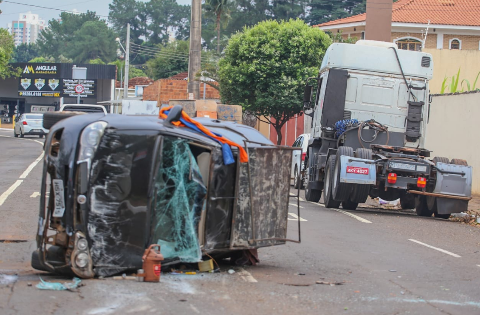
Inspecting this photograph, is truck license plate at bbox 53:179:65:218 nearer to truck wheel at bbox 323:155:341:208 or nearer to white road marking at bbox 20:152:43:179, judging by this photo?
truck wheel at bbox 323:155:341:208

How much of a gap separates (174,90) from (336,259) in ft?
136

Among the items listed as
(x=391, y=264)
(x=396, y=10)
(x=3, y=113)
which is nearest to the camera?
(x=391, y=264)

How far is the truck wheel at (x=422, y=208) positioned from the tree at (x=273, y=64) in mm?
16923

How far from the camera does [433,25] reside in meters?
43.3

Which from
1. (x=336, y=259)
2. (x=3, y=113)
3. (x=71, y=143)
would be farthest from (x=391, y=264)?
(x=3, y=113)

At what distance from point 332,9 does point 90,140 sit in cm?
8094

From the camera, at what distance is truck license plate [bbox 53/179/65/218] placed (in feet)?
21.3

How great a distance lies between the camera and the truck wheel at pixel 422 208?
15.0 metres

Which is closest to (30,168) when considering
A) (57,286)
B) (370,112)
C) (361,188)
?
(370,112)

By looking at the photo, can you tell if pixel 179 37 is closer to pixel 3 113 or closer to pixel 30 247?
pixel 3 113

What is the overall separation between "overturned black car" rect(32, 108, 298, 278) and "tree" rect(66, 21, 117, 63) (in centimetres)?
12681

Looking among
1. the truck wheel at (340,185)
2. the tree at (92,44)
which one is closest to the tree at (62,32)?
the tree at (92,44)

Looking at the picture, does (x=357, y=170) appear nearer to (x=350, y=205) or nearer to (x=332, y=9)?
(x=350, y=205)

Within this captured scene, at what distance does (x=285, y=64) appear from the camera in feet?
105
